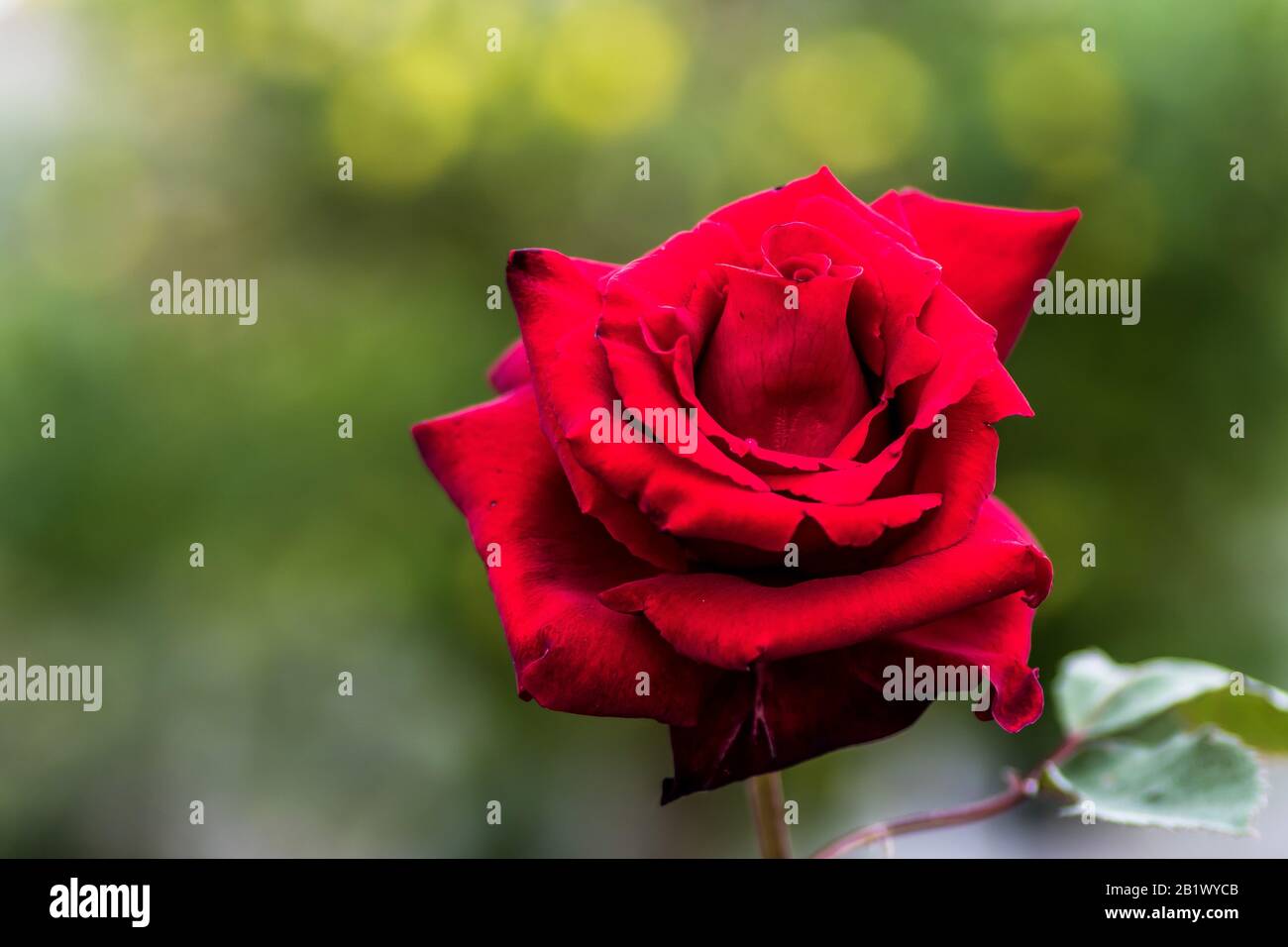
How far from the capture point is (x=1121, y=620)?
141 cm

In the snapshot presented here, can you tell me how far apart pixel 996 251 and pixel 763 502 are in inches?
6.7

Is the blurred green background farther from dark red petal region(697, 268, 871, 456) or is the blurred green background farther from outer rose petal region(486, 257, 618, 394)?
dark red petal region(697, 268, 871, 456)

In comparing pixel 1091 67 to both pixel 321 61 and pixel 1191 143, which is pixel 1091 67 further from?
pixel 321 61

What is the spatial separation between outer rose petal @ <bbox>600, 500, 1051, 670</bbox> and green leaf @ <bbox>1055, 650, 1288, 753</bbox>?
25 cm

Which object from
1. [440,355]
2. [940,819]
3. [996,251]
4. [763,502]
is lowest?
[940,819]

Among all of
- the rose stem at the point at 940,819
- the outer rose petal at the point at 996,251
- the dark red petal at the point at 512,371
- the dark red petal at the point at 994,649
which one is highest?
the outer rose petal at the point at 996,251

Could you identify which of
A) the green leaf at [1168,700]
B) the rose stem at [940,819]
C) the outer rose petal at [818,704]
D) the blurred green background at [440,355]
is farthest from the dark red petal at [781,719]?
the blurred green background at [440,355]

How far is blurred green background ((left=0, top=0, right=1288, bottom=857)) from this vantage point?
4.11ft

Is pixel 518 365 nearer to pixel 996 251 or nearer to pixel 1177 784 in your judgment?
pixel 996 251

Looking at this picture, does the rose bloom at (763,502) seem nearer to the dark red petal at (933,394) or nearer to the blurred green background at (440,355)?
the dark red petal at (933,394)

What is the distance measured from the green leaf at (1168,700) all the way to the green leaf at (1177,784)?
0.04 meters

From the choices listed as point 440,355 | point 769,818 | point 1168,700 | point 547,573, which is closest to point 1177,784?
point 1168,700

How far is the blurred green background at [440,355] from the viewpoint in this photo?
125cm

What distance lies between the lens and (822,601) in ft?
1.02
